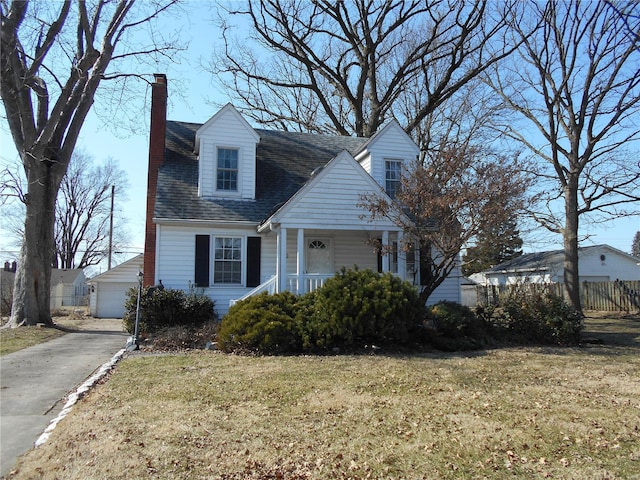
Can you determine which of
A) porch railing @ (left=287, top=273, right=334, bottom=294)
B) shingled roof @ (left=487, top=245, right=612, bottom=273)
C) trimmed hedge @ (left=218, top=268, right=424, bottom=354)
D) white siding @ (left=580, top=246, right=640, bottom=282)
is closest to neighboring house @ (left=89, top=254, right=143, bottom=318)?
porch railing @ (left=287, top=273, right=334, bottom=294)

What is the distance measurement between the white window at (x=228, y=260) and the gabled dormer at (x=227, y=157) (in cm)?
159

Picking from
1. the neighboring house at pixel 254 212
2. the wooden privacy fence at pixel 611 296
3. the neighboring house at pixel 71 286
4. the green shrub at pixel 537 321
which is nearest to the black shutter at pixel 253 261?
the neighboring house at pixel 254 212

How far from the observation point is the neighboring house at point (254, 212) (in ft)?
46.1

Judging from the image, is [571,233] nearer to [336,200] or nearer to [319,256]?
[319,256]

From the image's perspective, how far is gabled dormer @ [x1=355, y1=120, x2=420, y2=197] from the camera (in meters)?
16.8

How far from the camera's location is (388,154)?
1691cm

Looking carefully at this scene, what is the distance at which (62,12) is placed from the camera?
664 inches

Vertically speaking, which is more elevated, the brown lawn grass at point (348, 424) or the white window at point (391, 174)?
the white window at point (391, 174)

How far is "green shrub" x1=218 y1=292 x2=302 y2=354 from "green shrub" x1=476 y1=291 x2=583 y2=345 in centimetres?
539

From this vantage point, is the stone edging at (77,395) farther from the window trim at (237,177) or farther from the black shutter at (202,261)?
the window trim at (237,177)

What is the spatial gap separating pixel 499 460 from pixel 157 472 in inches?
122

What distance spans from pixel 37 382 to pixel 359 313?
19.6 feet

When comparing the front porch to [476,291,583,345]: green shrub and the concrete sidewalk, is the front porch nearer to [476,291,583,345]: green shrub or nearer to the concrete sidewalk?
[476,291,583,345]: green shrub

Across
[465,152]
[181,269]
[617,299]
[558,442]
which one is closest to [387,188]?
[465,152]
